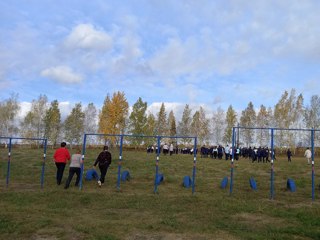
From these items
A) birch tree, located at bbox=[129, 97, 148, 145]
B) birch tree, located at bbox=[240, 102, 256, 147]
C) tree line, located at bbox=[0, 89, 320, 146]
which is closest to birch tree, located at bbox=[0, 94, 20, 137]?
tree line, located at bbox=[0, 89, 320, 146]

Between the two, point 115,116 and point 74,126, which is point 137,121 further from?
point 74,126

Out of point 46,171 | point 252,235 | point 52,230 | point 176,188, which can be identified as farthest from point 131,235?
point 46,171

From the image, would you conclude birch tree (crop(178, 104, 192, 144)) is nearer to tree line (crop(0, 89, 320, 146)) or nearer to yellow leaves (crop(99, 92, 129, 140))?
tree line (crop(0, 89, 320, 146))

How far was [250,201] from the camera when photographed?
11789 mm

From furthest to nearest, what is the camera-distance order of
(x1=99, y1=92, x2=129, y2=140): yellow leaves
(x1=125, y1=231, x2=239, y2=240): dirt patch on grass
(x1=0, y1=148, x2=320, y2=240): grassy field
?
(x1=99, y1=92, x2=129, y2=140): yellow leaves → (x1=0, y1=148, x2=320, y2=240): grassy field → (x1=125, y1=231, x2=239, y2=240): dirt patch on grass

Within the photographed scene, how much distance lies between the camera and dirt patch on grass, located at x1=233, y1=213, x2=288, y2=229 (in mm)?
8336

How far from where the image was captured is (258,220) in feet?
29.2

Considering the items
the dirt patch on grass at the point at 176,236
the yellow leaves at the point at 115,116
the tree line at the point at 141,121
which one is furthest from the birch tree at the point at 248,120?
the dirt patch on grass at the point at 176,236

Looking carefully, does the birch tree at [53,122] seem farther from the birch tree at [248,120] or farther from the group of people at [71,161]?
the group of people at [71,161]

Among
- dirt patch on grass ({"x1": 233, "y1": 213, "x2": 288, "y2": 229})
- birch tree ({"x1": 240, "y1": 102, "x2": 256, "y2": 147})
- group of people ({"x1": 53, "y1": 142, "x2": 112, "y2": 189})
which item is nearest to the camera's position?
dirt patch on grass ({"x1": 233, "y1": 213, "x2": 288, "y2": 229})

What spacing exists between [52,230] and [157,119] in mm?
70140

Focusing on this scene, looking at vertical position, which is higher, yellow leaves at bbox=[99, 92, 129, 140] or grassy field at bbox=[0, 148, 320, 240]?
yellow leaves at bbox=[99, 92, 129, 140]

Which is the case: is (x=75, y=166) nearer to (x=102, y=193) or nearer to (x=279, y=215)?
(x=102, y=193)

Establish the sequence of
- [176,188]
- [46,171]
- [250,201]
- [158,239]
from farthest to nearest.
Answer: [46,171] → [176,188] → [250,201] → [158,239]
